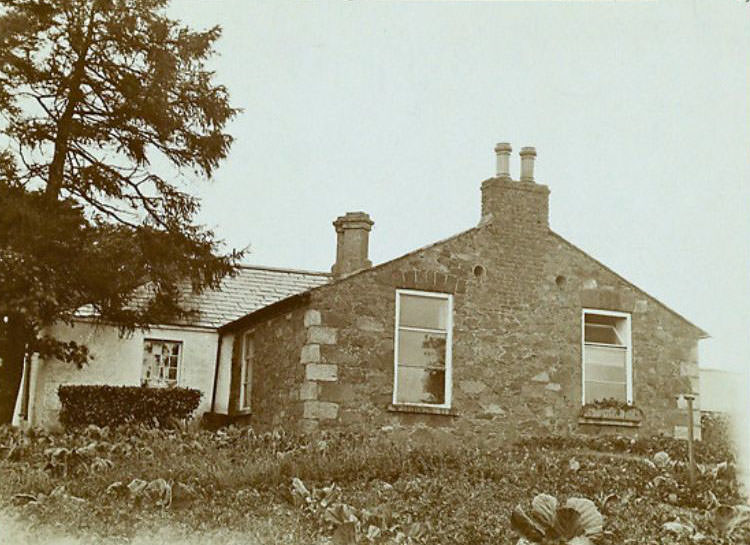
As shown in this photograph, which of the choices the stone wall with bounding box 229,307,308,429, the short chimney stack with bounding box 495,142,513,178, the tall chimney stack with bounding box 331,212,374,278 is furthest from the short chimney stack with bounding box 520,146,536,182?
the stone wall with bounding box 229,307,308,429

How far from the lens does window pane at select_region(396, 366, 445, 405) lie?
16.8m

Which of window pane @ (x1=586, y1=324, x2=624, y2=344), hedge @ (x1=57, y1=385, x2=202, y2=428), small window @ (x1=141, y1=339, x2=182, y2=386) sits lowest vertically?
hedge @ (x1=57, y1=385, x2=202, y2=428)

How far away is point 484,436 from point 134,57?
A: 27.4 feet

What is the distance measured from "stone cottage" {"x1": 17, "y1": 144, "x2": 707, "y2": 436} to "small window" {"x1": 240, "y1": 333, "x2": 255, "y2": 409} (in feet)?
1.63

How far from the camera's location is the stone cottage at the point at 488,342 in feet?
54.1

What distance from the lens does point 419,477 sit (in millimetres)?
11109

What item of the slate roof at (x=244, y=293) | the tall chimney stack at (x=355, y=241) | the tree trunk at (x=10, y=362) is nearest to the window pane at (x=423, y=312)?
the tall chimney stack at (x=355, y=241)

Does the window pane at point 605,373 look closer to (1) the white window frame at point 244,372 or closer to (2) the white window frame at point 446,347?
(2) the white window frame at point 446,347

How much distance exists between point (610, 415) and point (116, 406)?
32.0ft

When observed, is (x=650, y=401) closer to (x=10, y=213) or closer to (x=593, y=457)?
(x=593, y=457)

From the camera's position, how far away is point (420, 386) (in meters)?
17.0

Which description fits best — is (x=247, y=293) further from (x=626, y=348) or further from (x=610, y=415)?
(x=610, y=415)

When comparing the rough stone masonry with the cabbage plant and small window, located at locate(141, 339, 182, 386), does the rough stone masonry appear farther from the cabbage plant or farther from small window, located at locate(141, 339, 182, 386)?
the cabbage plant

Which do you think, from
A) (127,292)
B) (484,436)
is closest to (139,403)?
(127,292)
